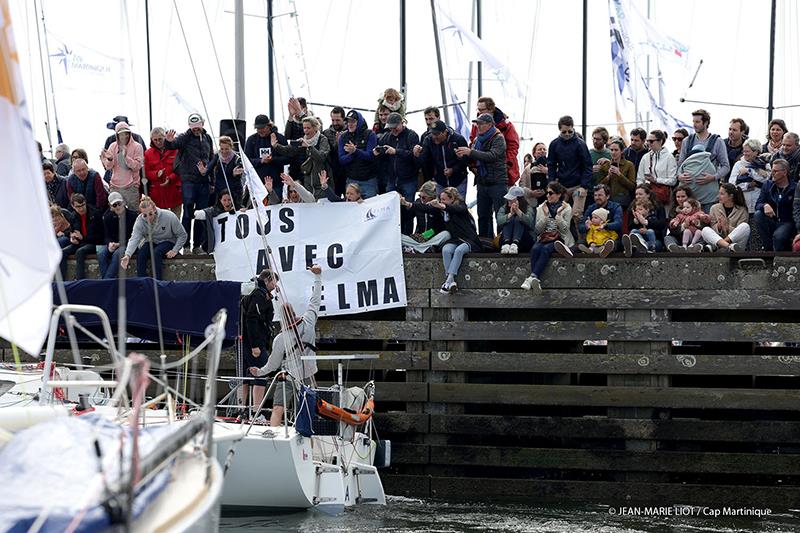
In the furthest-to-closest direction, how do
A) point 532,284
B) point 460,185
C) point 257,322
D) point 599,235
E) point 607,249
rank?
1. point 460,185
2. point 257,322
3. point 599,235
4. point 532,284
5. point 607,249

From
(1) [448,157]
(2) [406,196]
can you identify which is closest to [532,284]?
(1) [448,157]

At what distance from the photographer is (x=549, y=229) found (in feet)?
54.3

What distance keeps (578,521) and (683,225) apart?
4.10 m

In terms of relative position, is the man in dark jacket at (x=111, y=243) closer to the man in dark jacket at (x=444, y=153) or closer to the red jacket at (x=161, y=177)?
the red jacket at (x=161, y=177)

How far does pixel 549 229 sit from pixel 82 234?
6657 mm

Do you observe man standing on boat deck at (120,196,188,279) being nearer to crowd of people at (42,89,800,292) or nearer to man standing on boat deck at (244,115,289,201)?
crowd of people at (42,89,800,292)

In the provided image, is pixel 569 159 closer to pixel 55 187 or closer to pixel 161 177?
pixel 161 177

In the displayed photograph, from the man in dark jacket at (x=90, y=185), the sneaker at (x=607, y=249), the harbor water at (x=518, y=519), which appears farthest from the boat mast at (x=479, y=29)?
Result: the harbor water at (x=518, y=519)

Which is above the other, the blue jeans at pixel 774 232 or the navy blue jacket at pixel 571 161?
the navy blue jacket at pixel 571 161

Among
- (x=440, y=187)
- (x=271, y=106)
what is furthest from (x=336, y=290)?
(x=271, y=106)

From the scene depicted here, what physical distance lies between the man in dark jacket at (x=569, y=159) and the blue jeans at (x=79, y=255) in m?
6.49

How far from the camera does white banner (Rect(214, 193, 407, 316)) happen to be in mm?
17234

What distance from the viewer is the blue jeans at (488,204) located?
676 inches

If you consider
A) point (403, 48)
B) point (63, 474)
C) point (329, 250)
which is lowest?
point (63, 474)
